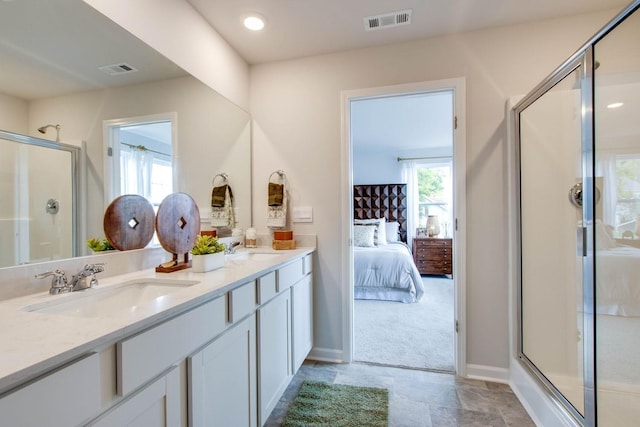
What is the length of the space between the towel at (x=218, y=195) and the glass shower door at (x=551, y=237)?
210 centimetres

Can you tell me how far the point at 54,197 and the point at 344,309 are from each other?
189 cm

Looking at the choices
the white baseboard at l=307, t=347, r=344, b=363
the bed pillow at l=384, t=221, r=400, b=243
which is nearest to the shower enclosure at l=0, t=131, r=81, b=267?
the white baseboard at l=307, t=347, r=344, b=363

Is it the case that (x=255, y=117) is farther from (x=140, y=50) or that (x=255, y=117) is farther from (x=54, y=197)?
(x=54, y=197)

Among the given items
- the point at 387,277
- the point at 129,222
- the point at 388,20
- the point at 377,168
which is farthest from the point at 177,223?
the point at 377,168

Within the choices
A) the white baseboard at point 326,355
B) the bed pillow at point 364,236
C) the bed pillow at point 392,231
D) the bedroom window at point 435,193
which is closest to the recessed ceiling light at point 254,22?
the white baseboard at point 326,355

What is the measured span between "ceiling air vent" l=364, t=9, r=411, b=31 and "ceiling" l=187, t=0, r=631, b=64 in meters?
0.03

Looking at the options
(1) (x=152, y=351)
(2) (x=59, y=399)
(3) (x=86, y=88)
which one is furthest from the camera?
(3) (x=86, y=88)

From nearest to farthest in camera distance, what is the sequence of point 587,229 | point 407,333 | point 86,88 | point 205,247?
1. point 86,88
2. point 587,229
3. point 205,247
4. point 407,333

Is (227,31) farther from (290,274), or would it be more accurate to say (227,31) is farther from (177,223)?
(290,274)

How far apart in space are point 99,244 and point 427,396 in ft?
6.78

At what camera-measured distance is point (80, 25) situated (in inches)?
48.4

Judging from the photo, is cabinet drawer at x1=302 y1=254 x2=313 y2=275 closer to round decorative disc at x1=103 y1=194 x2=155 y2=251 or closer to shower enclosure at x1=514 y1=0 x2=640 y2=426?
round decorative disc at x1=103 y1=194 x2=155 y2=251

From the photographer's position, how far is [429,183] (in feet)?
19.1

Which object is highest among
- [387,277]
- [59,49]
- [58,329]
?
[59,49]
